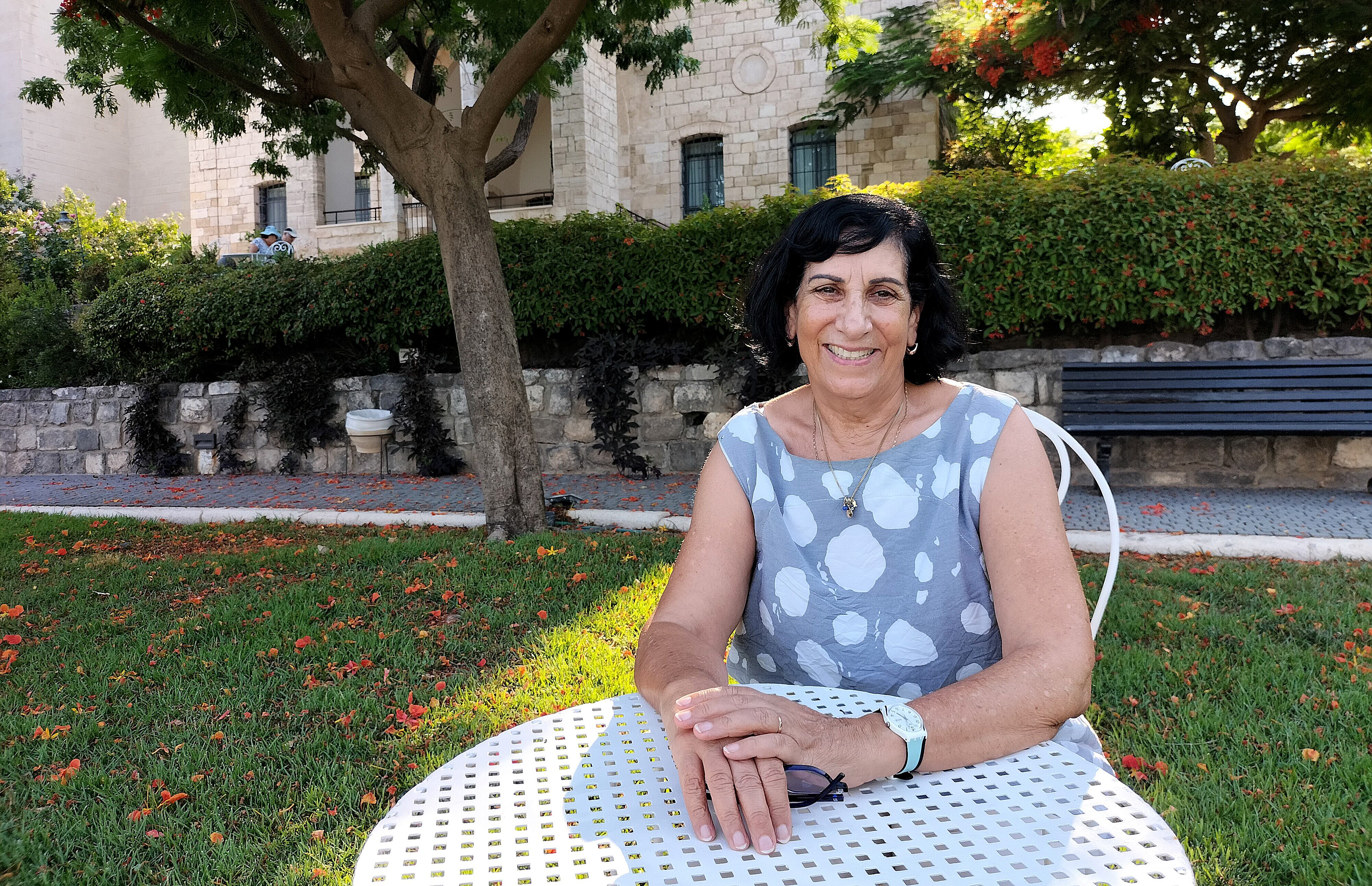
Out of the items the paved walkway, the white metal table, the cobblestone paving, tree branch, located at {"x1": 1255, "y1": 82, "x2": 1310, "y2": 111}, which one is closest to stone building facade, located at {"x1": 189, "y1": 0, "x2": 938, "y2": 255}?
tree branch, located at {"x1": 1255, "y1": 82, "x2": 1310, "y2": 111}

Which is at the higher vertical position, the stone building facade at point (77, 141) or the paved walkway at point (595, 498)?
the stone building facade at point (77, 141)

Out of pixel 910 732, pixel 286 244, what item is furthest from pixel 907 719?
pixel 286 244

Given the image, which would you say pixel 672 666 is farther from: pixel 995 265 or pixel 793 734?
pixel 995 265

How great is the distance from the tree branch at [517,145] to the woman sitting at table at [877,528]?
478cm

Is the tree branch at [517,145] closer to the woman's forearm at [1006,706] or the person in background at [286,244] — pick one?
the person in background at [286,244]

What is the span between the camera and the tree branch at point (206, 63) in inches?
205

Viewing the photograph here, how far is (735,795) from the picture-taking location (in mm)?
1145

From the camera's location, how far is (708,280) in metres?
7.78

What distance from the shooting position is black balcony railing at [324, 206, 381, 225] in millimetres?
19016

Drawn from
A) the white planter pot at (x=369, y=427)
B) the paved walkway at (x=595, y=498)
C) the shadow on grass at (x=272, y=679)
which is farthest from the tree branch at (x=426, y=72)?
the shadow on grass at (x=272, y=679)

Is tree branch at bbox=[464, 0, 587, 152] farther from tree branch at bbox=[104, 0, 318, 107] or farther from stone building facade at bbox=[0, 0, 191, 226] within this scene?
stone building facade at bbox=[0, 0, 191, 226]

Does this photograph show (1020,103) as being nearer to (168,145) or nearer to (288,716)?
(288,716)

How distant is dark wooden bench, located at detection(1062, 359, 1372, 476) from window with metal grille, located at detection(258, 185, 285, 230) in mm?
18229

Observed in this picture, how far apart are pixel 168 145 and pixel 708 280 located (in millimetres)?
23488
